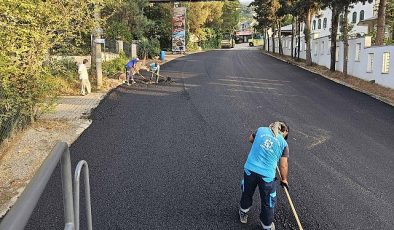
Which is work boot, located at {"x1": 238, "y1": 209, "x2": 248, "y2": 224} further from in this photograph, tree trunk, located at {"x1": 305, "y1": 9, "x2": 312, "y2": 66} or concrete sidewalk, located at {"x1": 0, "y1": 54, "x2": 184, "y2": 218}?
tree trunk, located at {"x1": 305, "y1": 9, "x2": 312, "y2": 66}

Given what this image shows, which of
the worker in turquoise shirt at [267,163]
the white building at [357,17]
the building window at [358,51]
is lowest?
the worker in turquoise shirt at [267,163]

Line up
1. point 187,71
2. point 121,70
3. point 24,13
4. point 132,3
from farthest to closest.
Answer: point 132,3 < point 187,71 < point 121,70 < point 24,13

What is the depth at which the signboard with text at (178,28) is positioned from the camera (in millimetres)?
46656

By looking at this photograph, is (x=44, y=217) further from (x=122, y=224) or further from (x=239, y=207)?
(x=239, y=207)

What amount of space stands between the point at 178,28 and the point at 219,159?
127 ft

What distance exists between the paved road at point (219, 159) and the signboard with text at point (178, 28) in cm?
2934

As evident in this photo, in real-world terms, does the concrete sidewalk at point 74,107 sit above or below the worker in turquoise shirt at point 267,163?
below

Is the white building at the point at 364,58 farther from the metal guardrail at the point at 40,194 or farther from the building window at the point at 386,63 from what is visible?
the metal guardrail at the point at 40,194

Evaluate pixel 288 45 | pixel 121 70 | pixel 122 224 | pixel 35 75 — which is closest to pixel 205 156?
pixel 122 224

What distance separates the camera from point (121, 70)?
26.1 m

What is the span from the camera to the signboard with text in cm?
4666

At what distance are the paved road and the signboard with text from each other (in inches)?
1155

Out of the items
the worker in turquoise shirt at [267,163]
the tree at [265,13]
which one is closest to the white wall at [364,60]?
the worker in turquoise shirt at [267,163]

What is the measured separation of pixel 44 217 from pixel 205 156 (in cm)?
405
